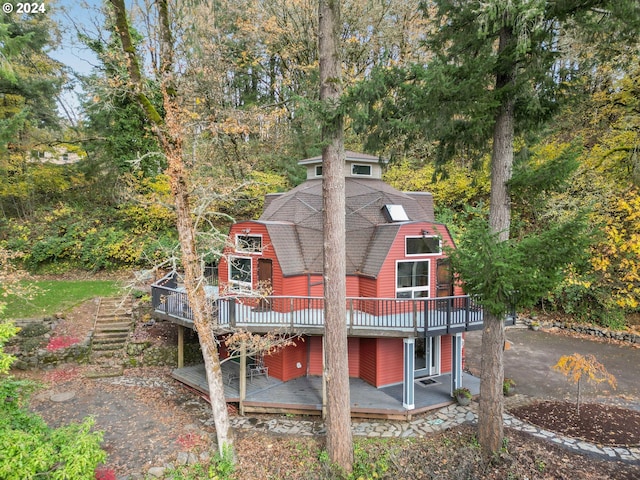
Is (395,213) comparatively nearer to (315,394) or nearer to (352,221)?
(352,221)

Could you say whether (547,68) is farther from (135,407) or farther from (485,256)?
(135,407)

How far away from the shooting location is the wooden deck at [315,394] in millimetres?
9250

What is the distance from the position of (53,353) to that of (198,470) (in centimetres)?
842

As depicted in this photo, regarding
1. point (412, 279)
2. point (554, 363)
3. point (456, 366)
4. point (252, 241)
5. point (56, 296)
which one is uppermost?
point (252, 241)

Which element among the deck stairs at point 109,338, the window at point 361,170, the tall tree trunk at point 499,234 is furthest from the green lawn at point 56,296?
the tall tree trunk at point 499,234

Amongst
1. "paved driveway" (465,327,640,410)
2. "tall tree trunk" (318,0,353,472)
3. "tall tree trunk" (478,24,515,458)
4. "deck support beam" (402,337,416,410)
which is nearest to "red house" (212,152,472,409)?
"deck support beam" (402,337,416,410)

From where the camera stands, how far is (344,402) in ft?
23.2

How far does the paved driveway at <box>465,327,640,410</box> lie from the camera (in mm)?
10422

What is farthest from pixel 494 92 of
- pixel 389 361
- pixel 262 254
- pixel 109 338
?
pixel 109 338

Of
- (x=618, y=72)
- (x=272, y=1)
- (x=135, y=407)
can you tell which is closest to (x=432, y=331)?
(x=135, y=407)

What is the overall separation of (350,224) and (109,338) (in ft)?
32.9

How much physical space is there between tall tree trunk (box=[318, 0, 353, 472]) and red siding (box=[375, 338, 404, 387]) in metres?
3.57

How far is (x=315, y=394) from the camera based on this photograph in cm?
1002

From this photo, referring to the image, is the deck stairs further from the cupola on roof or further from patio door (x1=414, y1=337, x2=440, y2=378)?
patio door (x1=414, y1=337, x2=440, y2=378)
